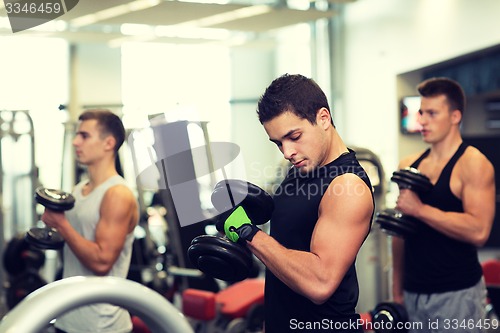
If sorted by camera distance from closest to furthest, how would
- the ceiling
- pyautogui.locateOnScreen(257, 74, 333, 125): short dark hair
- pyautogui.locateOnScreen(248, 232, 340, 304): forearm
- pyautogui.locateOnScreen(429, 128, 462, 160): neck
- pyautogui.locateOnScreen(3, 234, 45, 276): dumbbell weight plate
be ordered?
pyautogui.locateOnScreen(248, 232, 340, 304): forearm → pyautogui.locateOnScreen(257, 74, 333, 125): short dark hair → pyautogui.locateOnScreen(429, 128, 462, 160): neck → the ceiling → pyautogui.locateOnScreen(3, 234, 45, 276): dumbbell weight plate

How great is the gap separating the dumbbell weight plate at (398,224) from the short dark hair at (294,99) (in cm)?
88

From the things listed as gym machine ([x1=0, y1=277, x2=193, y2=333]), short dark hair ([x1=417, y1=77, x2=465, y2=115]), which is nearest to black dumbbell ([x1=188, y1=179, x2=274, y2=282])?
gym machine ([x1=0, y1=277, x2=193, y2=333])

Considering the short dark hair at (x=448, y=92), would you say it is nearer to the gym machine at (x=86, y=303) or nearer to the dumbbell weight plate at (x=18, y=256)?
the gym machine at (x=86, y=303)

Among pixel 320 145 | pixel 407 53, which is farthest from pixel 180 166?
pixel 407 53

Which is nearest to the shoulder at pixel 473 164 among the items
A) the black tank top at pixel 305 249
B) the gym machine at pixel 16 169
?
the black tank top at pixel 305 249

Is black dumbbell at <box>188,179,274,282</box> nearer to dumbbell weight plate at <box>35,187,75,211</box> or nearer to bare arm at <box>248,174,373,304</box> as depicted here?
bare arm at <box>248,174,373,304</box>

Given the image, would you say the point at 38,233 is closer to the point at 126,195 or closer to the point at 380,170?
the point at 126,195

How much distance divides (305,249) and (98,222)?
1.01m

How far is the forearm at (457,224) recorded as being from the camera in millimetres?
2240

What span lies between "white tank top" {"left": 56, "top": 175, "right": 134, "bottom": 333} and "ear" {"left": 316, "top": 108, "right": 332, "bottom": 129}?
1.06 metres

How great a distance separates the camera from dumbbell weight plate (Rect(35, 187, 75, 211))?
224 cm

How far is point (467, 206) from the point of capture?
7.48 feet

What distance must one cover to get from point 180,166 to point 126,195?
5.50 feet

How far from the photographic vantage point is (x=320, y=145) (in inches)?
62.4
